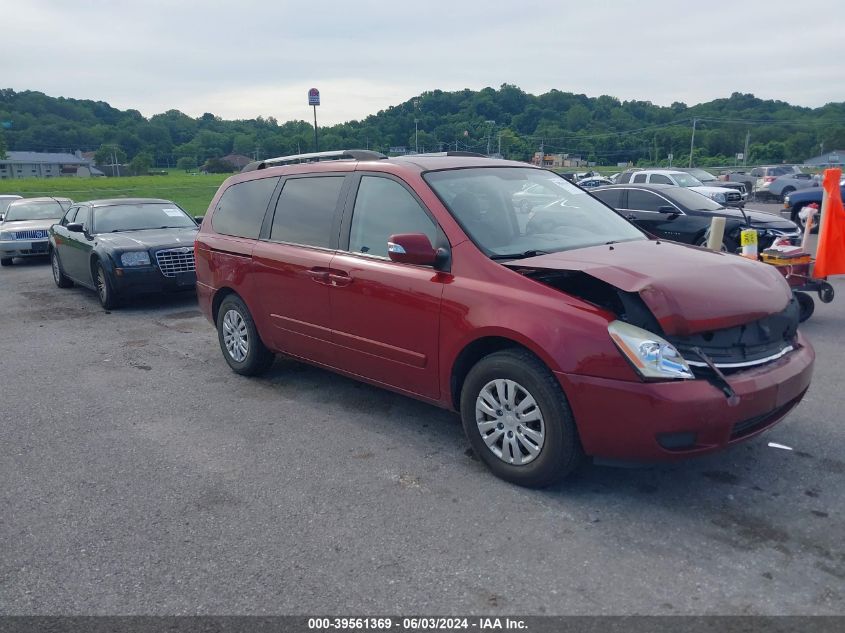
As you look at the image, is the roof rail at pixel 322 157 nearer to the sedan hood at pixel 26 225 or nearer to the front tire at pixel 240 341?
the front tire at pixel 240 341

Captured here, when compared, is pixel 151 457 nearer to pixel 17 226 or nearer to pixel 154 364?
pixel 154 364

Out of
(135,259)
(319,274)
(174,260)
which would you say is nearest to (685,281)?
(319,274)

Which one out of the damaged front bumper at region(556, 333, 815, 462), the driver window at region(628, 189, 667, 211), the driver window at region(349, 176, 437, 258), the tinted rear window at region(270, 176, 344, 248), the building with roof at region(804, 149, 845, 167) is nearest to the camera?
the damaged front bumper at region(556, 333, 815, 462)

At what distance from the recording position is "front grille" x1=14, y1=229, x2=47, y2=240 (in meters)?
15.3

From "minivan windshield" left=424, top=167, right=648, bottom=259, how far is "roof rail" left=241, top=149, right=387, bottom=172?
772 mm

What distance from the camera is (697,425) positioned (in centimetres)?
340

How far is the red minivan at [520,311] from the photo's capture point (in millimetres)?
3492

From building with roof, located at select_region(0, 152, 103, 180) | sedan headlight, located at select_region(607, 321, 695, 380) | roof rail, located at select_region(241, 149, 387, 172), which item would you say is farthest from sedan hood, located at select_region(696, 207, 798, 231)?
building with roof, located at select_region(0, 152, 103, 180)

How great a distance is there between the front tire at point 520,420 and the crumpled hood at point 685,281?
592 millimetres

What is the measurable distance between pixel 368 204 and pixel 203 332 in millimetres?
4210

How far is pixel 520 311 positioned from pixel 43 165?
397 ft

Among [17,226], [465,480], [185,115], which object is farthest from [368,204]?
[185,115]

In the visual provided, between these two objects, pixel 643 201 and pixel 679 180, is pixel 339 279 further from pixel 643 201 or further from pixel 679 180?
pixel 679 180

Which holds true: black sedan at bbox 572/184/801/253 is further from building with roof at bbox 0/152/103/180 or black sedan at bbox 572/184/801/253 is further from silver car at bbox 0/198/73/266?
building with roof at bbox 0/152/103/180
